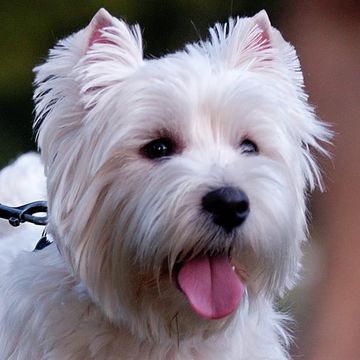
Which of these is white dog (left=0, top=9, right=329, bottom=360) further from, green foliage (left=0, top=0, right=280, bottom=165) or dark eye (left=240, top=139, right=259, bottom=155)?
green foliage (left=0, top=0, right=280, bottom=165)

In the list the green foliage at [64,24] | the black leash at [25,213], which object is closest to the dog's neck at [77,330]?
the black leash at [25,213]

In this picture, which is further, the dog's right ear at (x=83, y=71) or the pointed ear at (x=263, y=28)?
the pointed ear at (x=263, y=28)

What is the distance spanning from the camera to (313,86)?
6.70 meters

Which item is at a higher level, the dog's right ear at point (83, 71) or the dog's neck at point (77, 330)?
the dog's right ear at point (83, 71)

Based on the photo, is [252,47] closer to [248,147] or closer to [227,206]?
[248,147]

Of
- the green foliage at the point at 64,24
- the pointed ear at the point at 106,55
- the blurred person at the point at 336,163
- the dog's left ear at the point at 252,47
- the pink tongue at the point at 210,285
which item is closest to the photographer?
the pink tongue at the point at 210,285

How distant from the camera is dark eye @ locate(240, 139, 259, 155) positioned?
10.1ft

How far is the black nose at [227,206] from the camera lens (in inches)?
111

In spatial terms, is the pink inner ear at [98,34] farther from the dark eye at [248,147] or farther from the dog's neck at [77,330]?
the dog's neck at [77,330]

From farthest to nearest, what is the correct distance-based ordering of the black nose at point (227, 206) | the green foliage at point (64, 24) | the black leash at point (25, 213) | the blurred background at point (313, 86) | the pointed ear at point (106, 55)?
the green foliage at point (64, 24) → the blurred background at point (313, 86) → the black leash at point (25, 213) → the pointed ear at point (106, 55) → the black nose at point (227, 206)

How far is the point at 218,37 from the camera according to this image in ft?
10.6

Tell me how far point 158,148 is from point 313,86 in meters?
3.81

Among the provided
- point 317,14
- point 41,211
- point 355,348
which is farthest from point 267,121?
point 317,14

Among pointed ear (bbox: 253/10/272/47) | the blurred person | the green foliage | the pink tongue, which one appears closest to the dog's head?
the pink tongue
